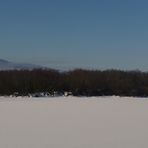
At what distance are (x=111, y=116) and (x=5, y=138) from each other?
598cm

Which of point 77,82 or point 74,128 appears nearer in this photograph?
point 74,128

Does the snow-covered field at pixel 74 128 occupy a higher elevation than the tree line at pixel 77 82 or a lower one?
lower

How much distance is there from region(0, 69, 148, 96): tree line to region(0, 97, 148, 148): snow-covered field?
88.5 ft

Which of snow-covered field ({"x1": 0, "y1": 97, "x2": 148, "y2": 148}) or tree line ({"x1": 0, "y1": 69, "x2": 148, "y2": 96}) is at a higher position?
tree line ({"x1": 0, "y1": 69, "x2": 148, "y2": 96})

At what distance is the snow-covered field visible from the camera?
10.6 metres

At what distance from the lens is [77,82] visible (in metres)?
47.8

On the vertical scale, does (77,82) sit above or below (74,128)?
above

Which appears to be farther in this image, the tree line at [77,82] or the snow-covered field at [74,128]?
the tree line at [77,82]

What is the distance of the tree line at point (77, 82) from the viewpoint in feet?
152

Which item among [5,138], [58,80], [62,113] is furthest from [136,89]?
[5,138]

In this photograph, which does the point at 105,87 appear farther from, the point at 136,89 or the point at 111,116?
the point at 111,116

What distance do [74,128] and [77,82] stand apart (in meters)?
34.6

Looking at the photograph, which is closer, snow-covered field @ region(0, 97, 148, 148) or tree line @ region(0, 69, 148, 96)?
snow-covered field @ region(0, 97, 148, 148)

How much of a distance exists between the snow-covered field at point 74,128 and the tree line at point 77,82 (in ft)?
88.5
